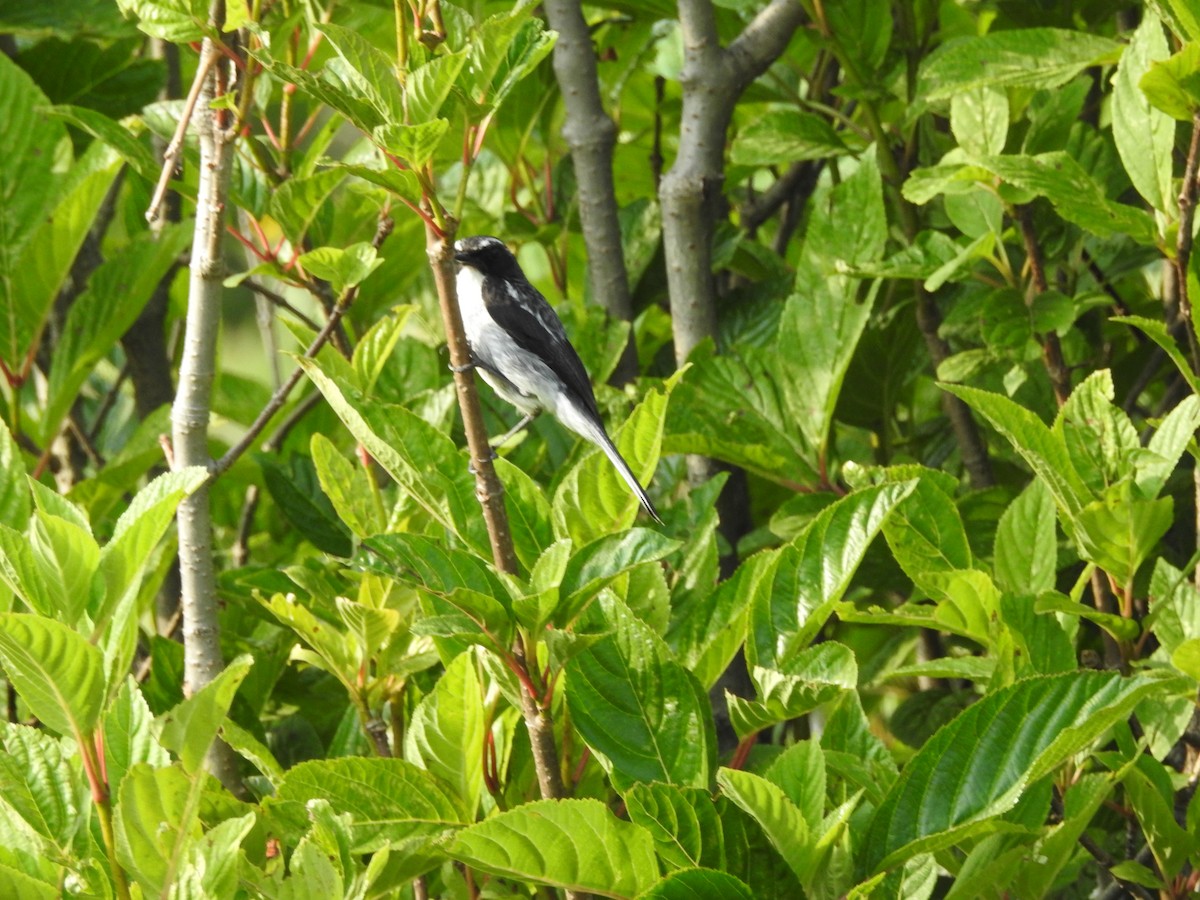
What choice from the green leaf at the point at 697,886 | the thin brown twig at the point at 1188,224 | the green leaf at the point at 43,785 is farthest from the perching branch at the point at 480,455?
the thin brown twig at the point at 1188,224

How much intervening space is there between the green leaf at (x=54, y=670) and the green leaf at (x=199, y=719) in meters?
0.09

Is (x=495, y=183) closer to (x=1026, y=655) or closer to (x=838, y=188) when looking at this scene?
(x=838, y=188)

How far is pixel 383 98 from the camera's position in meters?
1.57

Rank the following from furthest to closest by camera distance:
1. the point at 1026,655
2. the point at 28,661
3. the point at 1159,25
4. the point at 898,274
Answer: the point at 898,274, the point at 1159,25, the point at 1026,655, the point at 28,661

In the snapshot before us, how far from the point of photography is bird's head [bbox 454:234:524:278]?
11.5ft

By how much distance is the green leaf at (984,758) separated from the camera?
1.57 metres

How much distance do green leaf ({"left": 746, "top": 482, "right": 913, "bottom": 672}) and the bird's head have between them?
186cm

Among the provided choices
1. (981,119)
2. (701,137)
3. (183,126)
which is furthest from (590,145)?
(183,126)

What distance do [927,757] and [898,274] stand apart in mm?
1180

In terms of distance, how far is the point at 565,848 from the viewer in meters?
1.51

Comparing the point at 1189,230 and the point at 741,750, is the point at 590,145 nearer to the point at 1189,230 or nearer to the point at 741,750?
the point at 1189,230

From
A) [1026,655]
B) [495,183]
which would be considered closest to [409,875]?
[1026,655]

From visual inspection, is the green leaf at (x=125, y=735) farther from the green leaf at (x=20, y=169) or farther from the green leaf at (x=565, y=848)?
the green leaf at (x=20, y=169)

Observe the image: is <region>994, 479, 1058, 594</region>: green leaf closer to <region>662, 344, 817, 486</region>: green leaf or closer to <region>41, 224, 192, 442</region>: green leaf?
<region>662, 344, 817, 486</region>: green leaf
